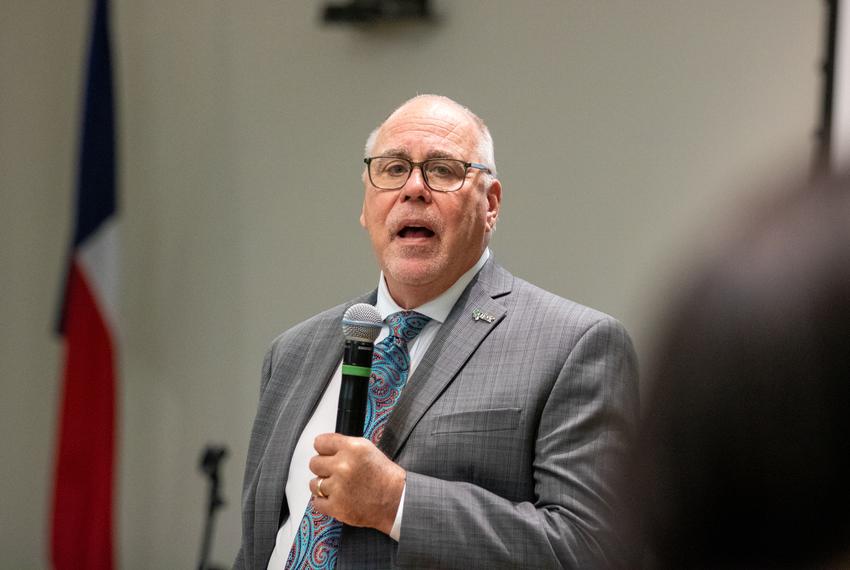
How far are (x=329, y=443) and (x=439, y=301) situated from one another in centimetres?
56

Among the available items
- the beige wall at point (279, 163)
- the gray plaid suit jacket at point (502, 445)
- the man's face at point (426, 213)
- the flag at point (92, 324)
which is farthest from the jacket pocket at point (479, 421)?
the flag at point (92, 324)

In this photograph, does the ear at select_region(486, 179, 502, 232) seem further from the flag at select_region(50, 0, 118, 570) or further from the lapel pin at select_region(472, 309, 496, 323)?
the flag at select_region(50, 0, 118, 570)

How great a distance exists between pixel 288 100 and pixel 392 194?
251cm

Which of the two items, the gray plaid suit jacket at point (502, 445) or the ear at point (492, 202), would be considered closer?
the gray plaid suit jacket at point (502, 445)

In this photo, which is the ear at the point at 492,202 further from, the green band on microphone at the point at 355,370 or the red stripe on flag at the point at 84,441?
the red stripe on flag at the point at 84,441

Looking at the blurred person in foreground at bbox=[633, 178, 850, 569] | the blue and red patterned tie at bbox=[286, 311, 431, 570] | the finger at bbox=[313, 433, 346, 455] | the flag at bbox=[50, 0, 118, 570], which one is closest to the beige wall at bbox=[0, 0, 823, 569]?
the flag at bbox=[50, 0, 118, 570]

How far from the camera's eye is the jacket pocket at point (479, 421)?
209 centimetres

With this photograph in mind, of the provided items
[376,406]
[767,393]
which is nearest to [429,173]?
[376,406]

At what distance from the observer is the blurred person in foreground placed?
18.8 inches

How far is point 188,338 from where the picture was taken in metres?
5.13

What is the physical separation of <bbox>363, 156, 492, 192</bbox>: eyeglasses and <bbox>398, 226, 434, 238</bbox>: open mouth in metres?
0.09

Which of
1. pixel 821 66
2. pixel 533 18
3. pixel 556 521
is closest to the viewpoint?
pixel 556 521

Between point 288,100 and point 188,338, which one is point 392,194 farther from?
point 188,338

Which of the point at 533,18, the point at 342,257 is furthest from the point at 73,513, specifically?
the point at 533,18
